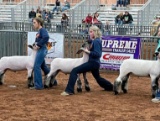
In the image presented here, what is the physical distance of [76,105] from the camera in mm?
10070

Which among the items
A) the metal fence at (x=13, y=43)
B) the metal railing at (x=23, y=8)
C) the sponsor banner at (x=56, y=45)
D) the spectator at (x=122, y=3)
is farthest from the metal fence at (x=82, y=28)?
the metal railing at (x=23, y=8)

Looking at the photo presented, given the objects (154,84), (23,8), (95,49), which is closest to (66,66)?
(95,49)

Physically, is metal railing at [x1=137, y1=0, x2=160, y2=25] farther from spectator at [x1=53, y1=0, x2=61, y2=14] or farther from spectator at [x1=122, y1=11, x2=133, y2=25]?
spectator at [x1=53, y1=0, x2=61, y2=14]

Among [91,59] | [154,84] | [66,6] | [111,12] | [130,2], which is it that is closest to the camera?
[154,84]

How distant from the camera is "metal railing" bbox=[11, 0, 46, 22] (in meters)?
29.6

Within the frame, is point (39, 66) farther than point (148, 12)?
No

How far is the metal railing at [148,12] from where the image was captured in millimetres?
25203

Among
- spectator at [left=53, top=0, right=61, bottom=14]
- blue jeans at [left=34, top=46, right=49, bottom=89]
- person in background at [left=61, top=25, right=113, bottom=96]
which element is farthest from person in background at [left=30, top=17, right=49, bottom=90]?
spectator at [left=53, top=0, right=61, bottom=14]

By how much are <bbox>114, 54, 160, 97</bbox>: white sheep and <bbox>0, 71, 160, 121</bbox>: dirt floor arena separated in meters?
0.25

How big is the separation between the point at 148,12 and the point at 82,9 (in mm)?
4524

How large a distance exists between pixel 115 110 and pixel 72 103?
1.14 m

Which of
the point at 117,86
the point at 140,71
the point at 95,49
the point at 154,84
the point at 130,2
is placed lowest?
the point at 117,86

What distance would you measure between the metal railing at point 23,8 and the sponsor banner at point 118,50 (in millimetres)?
14297

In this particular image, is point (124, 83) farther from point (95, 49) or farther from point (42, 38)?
point (42, 38)
